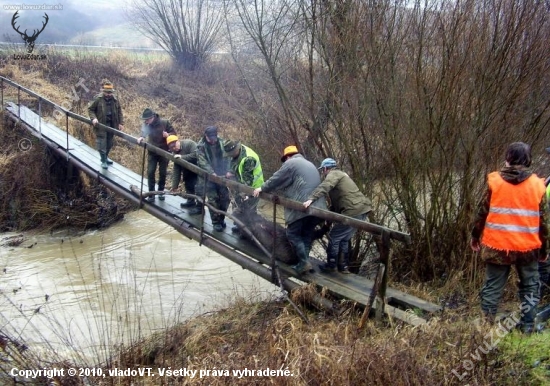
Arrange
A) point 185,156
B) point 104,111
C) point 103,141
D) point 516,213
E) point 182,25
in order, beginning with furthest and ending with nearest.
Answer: point 182,25
point 103,141
point 104,111
point 185,156
point 516,213

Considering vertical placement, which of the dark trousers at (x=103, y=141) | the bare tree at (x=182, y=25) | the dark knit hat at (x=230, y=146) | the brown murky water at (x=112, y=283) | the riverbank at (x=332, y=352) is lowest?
the brown murky water at (x=112, y=283)

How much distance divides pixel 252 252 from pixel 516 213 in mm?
3323

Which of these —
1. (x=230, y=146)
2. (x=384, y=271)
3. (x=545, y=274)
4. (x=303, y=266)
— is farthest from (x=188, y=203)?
→ (x=545, y=274)

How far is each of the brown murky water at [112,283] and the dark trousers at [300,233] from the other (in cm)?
152

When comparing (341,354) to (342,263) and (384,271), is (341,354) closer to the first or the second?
(384,271)

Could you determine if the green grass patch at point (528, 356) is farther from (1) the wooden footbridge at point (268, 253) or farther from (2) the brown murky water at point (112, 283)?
(2) the brown murky water at point (112, 283)

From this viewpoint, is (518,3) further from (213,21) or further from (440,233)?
(213,21)

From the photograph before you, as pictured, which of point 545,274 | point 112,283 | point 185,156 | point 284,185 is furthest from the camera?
point 112,283

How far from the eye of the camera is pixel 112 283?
9930 millimetres

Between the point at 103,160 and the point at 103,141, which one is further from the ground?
the point at 103,141

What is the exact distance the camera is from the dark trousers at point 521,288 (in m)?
5.00

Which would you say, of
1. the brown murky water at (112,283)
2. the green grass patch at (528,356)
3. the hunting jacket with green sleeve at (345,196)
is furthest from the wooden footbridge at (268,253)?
the brown murky water at (112,283)

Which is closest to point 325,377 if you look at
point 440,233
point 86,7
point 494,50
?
point 440,233

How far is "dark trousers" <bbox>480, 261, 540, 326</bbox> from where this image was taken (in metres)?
5.00
